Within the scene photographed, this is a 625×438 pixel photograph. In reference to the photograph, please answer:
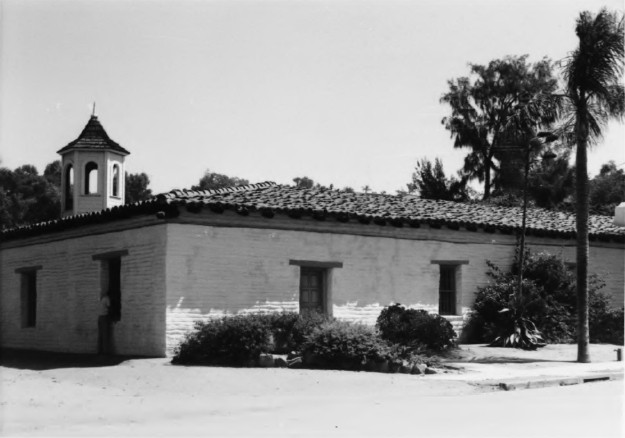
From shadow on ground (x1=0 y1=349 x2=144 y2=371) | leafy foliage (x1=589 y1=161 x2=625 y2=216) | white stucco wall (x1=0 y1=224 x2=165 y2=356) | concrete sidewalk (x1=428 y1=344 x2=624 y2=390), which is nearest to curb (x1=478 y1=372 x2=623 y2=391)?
concrete sidewalk (x1=428 y1=344 x2=624 y2=390)

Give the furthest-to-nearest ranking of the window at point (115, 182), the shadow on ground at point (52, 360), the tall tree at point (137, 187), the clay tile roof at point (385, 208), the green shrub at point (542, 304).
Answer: the tall tree at point (137, 187) < the window at point (115, 182) < the green shrub at point (542, 304) < the clay tile roof at point (385, 208) < the shadow on ground at point (52, 360)

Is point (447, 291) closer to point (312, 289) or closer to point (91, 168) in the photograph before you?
point (312, 289)

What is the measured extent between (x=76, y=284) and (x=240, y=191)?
181 inches

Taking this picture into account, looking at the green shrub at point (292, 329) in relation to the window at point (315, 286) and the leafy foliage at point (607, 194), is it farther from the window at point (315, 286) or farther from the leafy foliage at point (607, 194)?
the leafy foliage at point (607, 194)

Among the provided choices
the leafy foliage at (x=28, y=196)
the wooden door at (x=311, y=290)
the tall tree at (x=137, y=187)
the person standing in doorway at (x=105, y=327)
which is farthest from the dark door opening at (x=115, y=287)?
the tall tree at (x=137, y=187)

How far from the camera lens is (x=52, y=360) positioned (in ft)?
61.3

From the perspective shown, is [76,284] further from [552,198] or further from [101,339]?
[552,198]

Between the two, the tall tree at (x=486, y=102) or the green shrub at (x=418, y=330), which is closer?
the green shrub at (x=418, y=330)

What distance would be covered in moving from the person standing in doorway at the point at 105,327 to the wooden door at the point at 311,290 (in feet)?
14.4

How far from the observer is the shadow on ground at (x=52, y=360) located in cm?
1703

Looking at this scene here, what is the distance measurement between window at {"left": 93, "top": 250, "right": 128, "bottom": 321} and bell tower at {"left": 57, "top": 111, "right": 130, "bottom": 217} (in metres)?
5.85

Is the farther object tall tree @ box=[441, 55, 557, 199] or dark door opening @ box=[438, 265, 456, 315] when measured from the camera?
tall tree @ box=[441, 55, 557, 199]

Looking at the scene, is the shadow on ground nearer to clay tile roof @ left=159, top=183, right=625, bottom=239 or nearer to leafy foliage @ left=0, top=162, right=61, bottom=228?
clay tile roof @ left=159, top=183, right=625, bottom=239

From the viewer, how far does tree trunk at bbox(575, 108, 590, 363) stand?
60.7 ft
